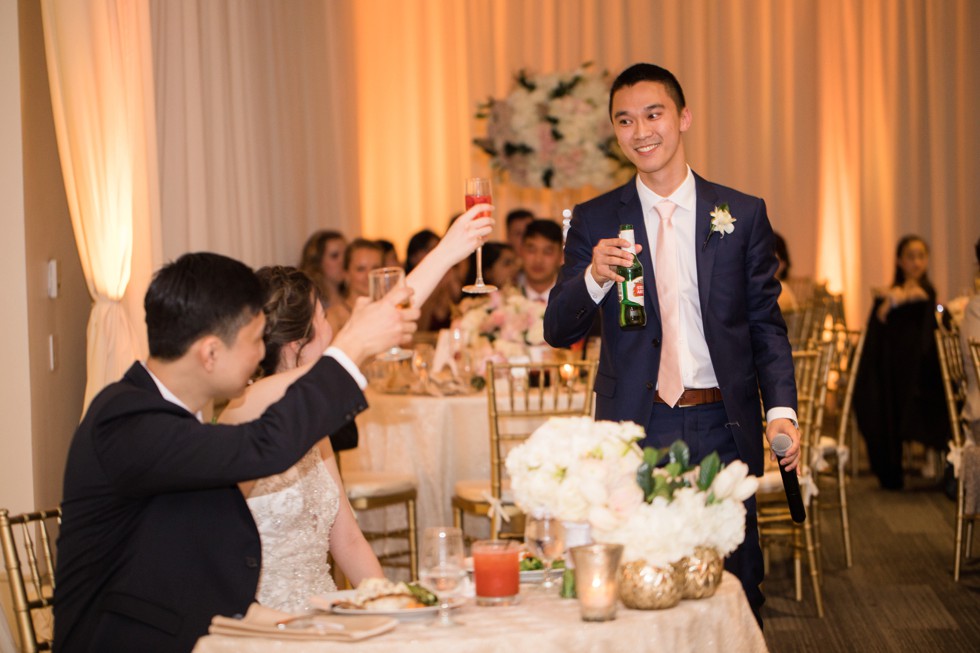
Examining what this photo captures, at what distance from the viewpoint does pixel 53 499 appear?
4.62 m

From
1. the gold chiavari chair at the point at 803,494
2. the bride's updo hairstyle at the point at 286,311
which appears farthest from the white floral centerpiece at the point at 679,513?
the gold chiavari chair at the point at 803,494

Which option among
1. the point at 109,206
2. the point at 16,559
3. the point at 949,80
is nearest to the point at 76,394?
the point at 109,206

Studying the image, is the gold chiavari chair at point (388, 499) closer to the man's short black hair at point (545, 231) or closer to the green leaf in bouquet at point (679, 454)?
the man's short black hair at point (545, 231)

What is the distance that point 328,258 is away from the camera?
26.6 ft

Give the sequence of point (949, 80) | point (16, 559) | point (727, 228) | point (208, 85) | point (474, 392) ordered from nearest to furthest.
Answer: point (16, 559) < point (727, 228) < point (474, 392) < point (208, 85) < point (949, 80)

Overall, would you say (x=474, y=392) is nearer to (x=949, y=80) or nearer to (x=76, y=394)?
(x=76, y=394)

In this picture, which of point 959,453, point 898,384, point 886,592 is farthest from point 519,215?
point 886,592

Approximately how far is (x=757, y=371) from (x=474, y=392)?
282 cm

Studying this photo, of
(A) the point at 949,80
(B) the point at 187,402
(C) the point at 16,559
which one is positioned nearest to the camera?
(B) the point at 187,402

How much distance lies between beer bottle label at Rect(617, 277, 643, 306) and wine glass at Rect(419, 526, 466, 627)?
102 centimetres

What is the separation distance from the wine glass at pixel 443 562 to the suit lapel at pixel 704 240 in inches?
48.2

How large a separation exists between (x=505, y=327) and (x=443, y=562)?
12.9ft

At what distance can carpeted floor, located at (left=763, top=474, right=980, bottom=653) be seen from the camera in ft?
15.7

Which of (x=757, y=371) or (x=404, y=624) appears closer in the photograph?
(x=404, y=624)
